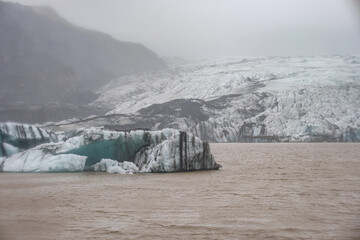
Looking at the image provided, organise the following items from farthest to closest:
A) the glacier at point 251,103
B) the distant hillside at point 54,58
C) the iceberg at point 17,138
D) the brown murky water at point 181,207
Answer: the distant hillside at point 54,58 < the glacier at point 251,103 < the iceberg at point 17,138 < the brown murky water at point 181,207

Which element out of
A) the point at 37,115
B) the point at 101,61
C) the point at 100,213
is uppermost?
the point at 101,61

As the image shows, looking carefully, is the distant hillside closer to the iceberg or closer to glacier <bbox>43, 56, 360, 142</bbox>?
glacier <bbox>43, 56, 360, 142</bbox>

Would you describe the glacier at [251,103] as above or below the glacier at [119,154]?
above

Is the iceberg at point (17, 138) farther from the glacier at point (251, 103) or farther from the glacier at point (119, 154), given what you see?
the glacier at point (251, 103)

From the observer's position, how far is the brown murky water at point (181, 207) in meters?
5.61

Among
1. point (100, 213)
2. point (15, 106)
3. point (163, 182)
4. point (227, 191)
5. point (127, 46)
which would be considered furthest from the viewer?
point (127, 46)

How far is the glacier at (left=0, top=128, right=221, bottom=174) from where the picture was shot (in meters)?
13.8

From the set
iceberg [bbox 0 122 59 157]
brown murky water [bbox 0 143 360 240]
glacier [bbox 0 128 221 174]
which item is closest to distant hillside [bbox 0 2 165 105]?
iceberg [bbox 0 122 59 157]

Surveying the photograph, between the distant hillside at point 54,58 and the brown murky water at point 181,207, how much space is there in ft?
176

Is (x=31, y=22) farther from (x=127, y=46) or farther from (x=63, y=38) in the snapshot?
(x=127, y=46)

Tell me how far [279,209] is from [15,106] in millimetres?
54531

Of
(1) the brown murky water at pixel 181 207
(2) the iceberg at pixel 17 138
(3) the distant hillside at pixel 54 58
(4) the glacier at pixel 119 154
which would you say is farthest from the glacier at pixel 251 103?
(1) the brown murky water at pixel 181 207

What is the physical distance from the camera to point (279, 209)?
7.14 meters

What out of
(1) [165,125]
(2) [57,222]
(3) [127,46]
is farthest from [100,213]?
(3) [127,46]
